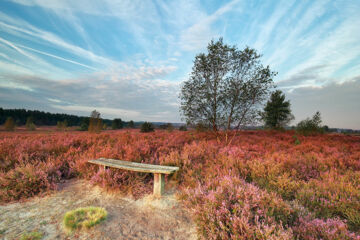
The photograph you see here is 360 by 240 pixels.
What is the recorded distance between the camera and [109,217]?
9.28ft

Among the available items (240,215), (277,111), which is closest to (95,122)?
(240,215)

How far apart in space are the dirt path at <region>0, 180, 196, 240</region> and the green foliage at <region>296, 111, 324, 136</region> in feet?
56.9

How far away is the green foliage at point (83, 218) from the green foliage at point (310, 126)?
1839cm

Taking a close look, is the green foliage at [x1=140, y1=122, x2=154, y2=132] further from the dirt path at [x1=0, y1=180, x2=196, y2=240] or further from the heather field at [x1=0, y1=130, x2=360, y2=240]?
the dirt path at [x1=0, y1=180, x2=196, y2=240]

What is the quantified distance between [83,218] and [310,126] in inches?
777

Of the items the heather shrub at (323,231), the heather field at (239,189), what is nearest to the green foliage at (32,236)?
the heather field at (239,189)

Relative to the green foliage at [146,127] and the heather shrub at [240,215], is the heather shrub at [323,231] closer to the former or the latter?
the heather shrub at [240,215]

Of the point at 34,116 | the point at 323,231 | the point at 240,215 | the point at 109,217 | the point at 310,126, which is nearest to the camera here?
the point at 323,231

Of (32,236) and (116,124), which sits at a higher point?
(116,124)

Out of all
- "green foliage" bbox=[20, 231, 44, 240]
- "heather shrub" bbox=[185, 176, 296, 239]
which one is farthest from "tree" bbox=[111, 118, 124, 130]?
"heather shrub" bbox=[185, 176, 296, 239]

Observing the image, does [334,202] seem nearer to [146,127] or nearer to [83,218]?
[83,218]

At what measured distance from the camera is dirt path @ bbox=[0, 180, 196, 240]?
241 cm

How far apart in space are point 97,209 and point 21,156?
13.8 feet

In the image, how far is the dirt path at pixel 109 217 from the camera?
2.41m
